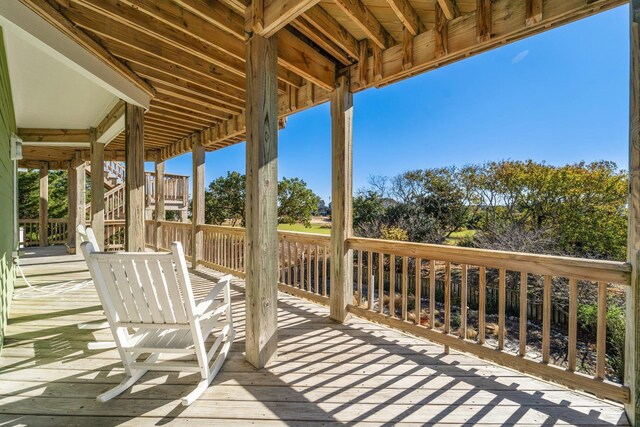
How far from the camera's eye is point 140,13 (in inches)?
95.9

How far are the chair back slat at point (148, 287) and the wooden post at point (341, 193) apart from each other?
175 cm

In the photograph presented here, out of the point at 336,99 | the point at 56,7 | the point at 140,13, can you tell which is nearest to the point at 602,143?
the point at 336,99

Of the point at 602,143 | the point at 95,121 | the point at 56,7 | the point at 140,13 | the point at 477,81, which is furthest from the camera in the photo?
the point at 477,81

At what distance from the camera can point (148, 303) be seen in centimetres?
175

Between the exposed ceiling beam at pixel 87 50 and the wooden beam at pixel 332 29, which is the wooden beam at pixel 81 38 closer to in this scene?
the exposed ceiling beam at pixel 87 50

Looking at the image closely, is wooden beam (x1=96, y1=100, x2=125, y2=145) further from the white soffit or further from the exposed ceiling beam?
the white soffit

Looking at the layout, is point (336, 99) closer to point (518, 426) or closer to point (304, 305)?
point (304, 305)

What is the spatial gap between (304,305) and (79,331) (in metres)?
2.26

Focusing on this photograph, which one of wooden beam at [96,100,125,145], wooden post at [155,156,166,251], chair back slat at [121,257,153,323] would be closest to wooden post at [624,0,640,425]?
chair back slat at [121,257,153,323]

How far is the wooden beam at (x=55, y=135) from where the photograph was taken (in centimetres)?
538

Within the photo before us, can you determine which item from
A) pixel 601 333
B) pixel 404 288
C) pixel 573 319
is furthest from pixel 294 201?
pixel 601 333

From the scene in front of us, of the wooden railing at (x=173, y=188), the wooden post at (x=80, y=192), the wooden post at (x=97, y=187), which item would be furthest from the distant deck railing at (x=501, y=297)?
→ the wooden railing at (x=173, y=188)

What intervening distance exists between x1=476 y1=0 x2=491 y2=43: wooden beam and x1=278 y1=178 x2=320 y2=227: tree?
1075cm

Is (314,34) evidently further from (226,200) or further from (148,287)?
(226,200)
